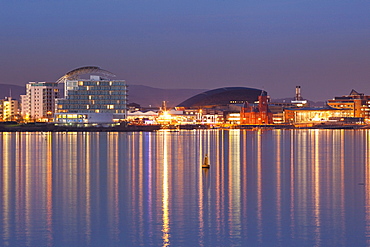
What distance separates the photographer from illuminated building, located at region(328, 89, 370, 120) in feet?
604

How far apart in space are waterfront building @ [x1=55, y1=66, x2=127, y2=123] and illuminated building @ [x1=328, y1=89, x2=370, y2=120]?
87.6 meters

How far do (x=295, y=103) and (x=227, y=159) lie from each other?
160809mm

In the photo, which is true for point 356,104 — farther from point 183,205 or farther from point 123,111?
point 183,205

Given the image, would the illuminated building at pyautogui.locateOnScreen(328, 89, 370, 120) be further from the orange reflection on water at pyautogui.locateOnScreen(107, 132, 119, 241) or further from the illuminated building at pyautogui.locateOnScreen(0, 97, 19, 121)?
→ the orange reflection on water at pyautogui.locateOnScreen(107, 132, 119, 241)

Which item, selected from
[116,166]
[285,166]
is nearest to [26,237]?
[116,166]

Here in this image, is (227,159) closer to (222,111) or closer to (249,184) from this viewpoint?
(249,184)

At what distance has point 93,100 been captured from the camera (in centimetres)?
11862

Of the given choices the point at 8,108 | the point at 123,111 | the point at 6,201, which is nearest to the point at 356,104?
the point at 123,111

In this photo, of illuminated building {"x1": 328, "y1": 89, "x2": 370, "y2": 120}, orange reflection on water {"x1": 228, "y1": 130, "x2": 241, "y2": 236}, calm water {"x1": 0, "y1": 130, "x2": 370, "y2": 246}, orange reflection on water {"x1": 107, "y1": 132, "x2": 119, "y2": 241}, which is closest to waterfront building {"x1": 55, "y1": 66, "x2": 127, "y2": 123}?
orange reflection on water {"x1": 107, "y1": 132, "x2": 119, "y2": 241}

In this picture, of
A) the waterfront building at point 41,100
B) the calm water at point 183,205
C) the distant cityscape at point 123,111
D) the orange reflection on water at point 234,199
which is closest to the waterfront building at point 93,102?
the distant cityscape at point 123,111

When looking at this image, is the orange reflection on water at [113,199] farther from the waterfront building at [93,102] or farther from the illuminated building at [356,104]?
the illuminated building at [356,104]

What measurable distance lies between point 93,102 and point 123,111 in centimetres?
603

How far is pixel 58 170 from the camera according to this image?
107ft

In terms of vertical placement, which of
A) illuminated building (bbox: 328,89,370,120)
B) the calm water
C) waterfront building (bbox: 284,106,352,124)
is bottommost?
the calm water
